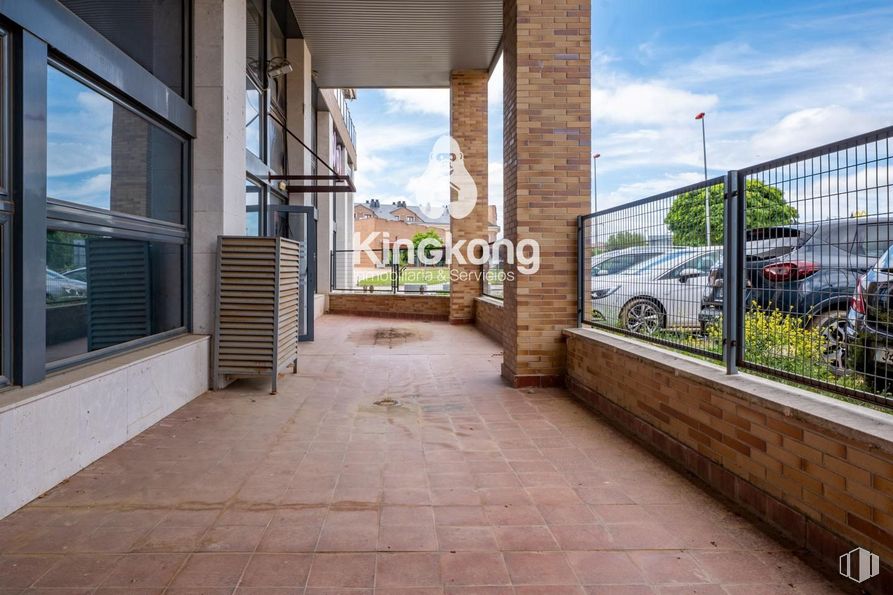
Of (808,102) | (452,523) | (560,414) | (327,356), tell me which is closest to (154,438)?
(452,523)

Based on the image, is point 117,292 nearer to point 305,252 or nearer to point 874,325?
point 874,325

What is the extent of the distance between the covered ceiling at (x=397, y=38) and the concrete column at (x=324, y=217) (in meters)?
1.80

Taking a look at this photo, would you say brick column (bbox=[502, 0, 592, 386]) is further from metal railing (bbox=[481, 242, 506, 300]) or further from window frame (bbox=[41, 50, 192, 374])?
metal railing (bbox=[481, 242, 506, 300])

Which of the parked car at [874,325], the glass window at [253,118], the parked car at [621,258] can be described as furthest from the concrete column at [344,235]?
the parked car at [874,325]

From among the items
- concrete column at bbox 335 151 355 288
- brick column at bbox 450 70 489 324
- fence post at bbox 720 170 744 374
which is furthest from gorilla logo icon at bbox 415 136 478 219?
fence post at bbox 720 170 744 374

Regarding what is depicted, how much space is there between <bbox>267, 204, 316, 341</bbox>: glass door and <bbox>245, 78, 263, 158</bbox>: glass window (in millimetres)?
891

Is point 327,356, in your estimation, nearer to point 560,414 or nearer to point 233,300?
point 233,300

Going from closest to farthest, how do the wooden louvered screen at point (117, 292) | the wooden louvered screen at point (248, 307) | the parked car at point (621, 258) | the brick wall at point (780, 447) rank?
the brick wall at point (780, 447) → the wooden louvered screen at point (117, 292) → the parked car at point (621, 258) → the wooden louvered screen at point (248, 307)

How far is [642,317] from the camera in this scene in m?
4.43

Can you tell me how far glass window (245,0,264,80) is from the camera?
24.9 feet

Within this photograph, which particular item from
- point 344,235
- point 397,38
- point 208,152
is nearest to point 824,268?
point 208,152

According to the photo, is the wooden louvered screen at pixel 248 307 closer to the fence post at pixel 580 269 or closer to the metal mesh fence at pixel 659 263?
the fence post at pixel 580 269

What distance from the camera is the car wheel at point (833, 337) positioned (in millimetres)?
2395

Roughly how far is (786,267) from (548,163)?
3206 millimetres
